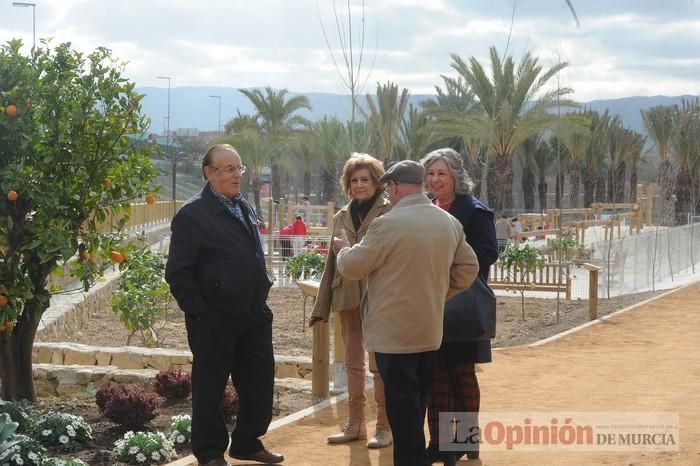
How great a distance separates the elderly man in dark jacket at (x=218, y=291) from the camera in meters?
5.62

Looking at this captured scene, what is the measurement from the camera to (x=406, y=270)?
5051mm

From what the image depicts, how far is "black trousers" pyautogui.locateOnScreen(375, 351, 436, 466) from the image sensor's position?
5109 mm

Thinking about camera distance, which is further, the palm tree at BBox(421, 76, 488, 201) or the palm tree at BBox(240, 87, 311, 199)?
the palm tree at BBox(240, 87, 311, 199)

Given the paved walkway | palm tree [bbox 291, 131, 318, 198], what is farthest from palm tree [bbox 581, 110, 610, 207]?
the paved walkway

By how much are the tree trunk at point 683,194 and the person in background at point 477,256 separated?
3827 centimetres

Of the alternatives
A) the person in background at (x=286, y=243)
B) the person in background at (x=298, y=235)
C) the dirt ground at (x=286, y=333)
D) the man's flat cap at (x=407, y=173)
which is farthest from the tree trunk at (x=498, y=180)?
the man's flat cap at (x=407, y=173)

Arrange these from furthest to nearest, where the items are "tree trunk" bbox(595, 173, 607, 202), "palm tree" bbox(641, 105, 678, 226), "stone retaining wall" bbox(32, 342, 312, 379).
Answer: "tree trunk" bbox(595, 173, 607, 202)
"palm tree" bbox(641, 105, 678, 226)
"stone retaining wall" bbox(32, 342, 312, 379)

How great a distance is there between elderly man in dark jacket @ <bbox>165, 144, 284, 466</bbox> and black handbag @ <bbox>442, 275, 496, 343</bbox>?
39.0 inches

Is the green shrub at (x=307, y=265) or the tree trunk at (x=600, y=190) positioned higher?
the tree trunk at (x=600, y=190)

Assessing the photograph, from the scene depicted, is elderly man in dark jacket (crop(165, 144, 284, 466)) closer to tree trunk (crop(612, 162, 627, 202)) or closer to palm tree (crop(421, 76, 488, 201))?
palm tree (crop(421, 76, 488, 201))

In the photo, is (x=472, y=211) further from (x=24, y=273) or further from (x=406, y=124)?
(x=406, y=124)

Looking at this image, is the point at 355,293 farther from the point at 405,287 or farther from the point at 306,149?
the point at 306,149

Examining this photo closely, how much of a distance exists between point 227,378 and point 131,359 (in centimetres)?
417

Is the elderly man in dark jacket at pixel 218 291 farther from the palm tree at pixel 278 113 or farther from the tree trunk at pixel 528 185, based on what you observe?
the tree trunk at pixel 528 185
